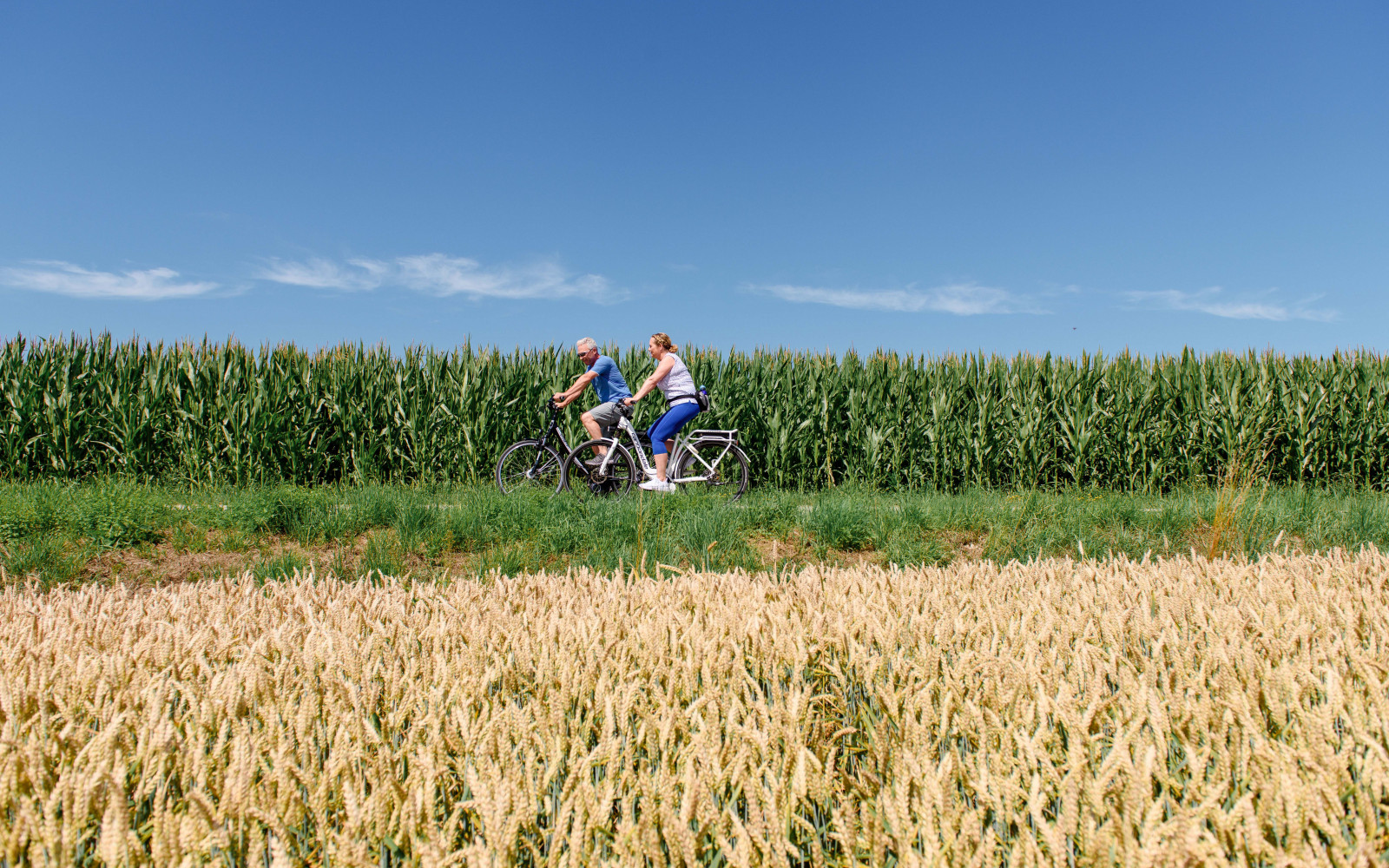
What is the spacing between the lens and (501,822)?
1193 millimetres

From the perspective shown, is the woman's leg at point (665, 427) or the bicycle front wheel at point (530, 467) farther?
the bicycle front wheel at point (530, 467)

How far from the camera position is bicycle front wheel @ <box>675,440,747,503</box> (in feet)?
33.8

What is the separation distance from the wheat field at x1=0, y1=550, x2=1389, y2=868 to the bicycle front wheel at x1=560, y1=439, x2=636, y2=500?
7.14 meters

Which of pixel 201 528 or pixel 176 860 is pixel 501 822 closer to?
pixel 176 860

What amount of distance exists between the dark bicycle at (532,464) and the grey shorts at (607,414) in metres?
0.73

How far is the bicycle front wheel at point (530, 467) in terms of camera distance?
33.9 feet

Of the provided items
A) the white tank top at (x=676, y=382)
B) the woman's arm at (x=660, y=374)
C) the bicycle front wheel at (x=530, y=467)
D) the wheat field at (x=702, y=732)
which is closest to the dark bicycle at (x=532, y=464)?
the bicycle front wheel at (x=530, y=467)

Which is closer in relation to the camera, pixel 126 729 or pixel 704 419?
pixel 126 729

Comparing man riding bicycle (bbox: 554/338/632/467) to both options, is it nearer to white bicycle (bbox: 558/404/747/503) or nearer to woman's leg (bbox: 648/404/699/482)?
white bicycle (bbox: 558/404/747/503)

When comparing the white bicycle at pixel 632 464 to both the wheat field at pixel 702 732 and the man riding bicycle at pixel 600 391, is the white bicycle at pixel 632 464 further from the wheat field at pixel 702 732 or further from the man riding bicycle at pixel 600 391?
the wheat field at pixel 702 732

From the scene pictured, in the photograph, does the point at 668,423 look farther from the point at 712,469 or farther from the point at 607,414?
the point at 712,469

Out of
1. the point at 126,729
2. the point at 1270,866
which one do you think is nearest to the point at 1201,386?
the point at 1270,866

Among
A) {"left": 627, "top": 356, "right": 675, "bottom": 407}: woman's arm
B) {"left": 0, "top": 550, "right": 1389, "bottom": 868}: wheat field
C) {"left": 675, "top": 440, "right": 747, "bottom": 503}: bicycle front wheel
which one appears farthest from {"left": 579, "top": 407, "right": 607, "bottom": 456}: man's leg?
{"left": 0, "top": 550, "right": 1389, "bottom": 868}: wheat field

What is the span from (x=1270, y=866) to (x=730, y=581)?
6.84 feet
